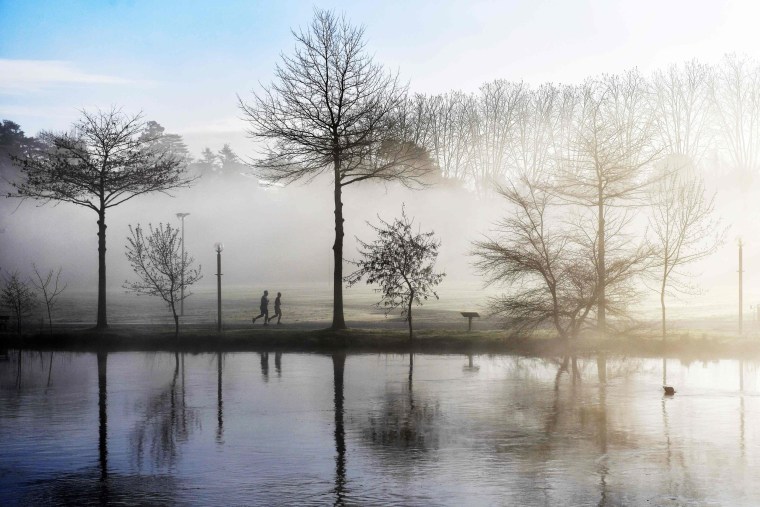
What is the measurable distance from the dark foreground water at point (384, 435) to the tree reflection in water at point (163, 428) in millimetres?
65

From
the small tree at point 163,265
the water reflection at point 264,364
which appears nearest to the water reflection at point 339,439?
the water reflection at point 264,364

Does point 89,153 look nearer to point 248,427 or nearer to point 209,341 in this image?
point 209,341

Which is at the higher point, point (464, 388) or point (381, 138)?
point (381, 138)

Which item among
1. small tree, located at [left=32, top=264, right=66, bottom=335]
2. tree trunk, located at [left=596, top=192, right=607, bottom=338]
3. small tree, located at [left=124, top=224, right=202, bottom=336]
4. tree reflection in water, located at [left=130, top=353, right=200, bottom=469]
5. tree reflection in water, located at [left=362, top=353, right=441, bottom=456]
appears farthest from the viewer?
small tree, located at [left=32, top=264, right=66, bottom=335]

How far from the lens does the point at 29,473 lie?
1501cm

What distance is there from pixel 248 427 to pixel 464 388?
7.61 m

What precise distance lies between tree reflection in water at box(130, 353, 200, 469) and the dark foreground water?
0.06 meters

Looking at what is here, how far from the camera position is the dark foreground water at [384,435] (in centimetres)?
1366

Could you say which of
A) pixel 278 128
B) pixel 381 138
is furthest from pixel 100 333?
pixel 381 138

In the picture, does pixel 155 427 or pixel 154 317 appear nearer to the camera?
pixel 155 427

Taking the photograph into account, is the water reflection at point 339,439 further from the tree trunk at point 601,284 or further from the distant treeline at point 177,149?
the distant treeline at point 177,149

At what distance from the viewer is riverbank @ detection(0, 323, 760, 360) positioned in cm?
3400

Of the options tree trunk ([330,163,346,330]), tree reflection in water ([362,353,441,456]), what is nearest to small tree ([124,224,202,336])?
tree trunk ([330,163,346,330])

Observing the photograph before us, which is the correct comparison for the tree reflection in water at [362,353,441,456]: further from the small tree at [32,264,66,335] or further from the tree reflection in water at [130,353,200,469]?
the small tree at [32,264,66,335]
